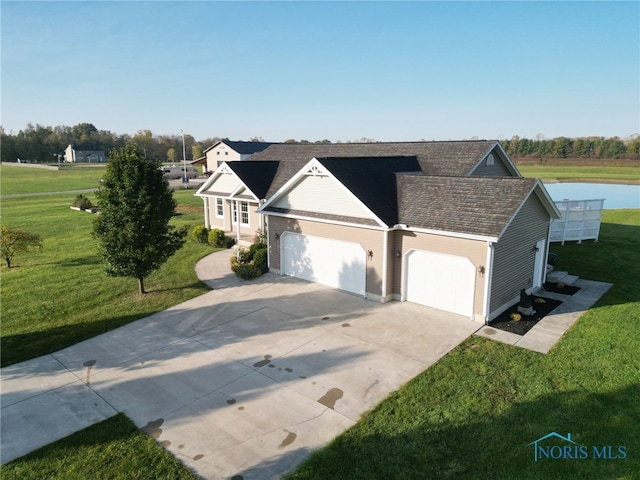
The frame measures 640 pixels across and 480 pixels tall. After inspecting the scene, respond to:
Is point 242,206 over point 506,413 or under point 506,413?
over

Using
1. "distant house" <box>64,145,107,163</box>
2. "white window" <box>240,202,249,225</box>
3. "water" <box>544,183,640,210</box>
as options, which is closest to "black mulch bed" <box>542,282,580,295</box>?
"white window" <box>240,202,249,225</box>

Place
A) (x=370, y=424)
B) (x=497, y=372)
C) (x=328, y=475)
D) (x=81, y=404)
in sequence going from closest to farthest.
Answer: (x=328, y=475) < (x=370, y=424) < (x=81, y=404) < (x=497, y=372)

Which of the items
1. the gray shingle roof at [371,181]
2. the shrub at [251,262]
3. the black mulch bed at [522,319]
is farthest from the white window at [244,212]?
the black mulch bed at [522,319]

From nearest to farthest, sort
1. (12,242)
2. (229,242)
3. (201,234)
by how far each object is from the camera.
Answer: (12,242), (229,242), (201,234)

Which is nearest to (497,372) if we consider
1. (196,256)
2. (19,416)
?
(19,416)

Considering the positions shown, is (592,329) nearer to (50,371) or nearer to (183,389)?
(183,389)

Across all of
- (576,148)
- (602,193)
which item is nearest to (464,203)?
(602,193)

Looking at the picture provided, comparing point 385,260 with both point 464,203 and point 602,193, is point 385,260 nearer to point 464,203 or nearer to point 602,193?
point 464,203

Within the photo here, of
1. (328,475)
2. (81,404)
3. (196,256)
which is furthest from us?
(196,256)
